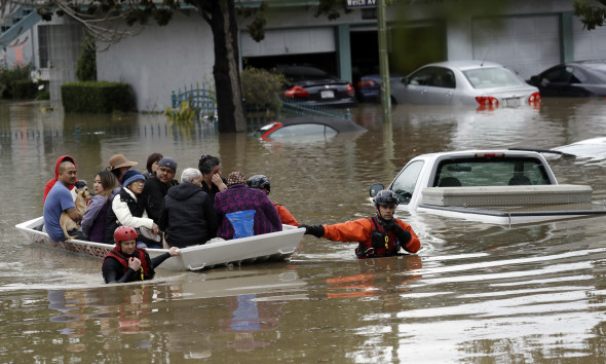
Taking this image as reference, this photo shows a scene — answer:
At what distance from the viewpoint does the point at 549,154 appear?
18.6 m

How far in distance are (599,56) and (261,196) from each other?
98.4ft

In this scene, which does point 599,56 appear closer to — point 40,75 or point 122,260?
point 40,75

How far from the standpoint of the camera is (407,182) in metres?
12.7

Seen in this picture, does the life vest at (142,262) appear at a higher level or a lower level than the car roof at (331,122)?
lower

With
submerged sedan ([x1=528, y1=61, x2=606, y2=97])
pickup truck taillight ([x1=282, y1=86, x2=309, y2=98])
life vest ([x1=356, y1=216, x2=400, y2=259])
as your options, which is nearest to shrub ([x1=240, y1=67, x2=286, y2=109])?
pickup truck taillight ([x1=282, y1=86, x2=309, y2=98])

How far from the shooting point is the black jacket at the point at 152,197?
1153 cm

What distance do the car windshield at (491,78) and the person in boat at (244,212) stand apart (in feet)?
69.2

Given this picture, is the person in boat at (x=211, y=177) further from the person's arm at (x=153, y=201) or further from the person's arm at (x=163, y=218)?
the person's arm at (x=163, y=218)

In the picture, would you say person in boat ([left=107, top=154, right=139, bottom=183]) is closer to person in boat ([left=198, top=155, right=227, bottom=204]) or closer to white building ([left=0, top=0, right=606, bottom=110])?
person in boat ([left=198, top=155, right=227, bottom=204])

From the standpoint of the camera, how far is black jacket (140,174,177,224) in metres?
11.5

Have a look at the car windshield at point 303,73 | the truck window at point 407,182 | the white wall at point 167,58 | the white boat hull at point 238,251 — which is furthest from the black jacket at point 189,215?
the car windshield at point 303,73

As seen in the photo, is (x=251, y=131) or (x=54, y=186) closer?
(x=54, y=186)

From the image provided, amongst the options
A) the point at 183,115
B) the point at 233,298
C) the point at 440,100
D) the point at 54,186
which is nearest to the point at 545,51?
the point at 440,100

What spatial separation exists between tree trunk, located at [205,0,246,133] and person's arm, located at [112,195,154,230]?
16.4m
